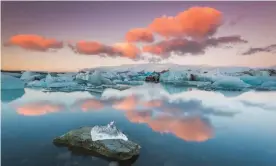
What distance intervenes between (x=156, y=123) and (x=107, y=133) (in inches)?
17.6

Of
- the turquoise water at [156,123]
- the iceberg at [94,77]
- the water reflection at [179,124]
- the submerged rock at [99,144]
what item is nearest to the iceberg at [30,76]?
the turquoise water at [156,123]

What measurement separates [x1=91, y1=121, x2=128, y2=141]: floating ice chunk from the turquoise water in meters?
0.08

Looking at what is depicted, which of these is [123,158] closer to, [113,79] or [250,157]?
[113,79]

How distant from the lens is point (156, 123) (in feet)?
9.75

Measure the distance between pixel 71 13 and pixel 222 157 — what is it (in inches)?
72.7

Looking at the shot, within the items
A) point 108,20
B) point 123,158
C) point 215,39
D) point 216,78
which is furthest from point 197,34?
point 123,158

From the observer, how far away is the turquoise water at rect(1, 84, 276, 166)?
2840mm

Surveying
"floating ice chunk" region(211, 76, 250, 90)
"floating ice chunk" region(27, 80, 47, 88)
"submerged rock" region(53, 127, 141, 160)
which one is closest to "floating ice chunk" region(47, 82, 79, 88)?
"floating ice chunk" region(27, 80, 47, 88)

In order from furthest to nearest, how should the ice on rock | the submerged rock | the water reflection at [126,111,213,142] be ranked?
the ice on rock < the water reflection at [126,111,213,142] < the submerged rock

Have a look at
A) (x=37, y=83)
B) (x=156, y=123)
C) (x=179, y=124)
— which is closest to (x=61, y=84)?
(x=37, y=83)

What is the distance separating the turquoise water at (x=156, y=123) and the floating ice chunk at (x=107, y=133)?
0.25 feet

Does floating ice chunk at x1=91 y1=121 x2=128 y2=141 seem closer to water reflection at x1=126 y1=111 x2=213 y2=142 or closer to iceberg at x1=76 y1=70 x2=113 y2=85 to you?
water reflection at x1=126 y1=111 x2=213 y2=142

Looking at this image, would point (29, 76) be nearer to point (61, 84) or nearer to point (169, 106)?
point (61, 84)

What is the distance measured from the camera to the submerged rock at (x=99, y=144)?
2.78 metres
